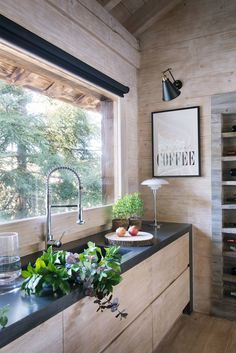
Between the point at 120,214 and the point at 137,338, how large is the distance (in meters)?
0.94

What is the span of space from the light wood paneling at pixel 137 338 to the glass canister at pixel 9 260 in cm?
61

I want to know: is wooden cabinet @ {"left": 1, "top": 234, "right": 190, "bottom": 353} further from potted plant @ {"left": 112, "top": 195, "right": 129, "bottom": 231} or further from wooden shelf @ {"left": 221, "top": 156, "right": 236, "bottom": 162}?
wooden shelf @ {"left": 221, "top": 156, "right": 236, "bottom": 162}

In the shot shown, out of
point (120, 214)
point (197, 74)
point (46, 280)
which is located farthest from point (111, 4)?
point (46, 280)

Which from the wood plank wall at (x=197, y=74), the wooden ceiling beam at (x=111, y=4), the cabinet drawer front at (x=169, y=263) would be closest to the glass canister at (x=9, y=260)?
the cabinet drawer front at (x=169, y=263)

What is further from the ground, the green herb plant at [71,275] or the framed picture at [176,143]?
the framed picture at [176,143]

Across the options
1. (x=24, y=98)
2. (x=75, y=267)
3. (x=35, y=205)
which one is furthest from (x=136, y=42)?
(x=75, y=267)

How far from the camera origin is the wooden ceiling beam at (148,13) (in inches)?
109

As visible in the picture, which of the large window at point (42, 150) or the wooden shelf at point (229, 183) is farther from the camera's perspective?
the wooden shelf at point (229, 183)

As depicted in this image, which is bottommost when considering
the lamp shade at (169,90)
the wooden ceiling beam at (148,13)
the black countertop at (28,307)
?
the black countertop at (28,307)

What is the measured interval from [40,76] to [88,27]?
65cm

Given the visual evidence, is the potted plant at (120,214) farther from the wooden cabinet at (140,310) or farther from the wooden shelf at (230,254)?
the wooden shelf at (230,254)

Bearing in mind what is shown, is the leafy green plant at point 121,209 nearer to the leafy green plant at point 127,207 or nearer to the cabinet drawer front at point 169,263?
the leafy green plant at point 127,207

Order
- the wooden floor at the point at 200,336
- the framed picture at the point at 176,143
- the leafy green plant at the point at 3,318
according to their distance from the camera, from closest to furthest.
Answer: the leafy green plant at the point at 3,318, the wooden floor at the point at 200,336, the framed picture at the point at 176,143

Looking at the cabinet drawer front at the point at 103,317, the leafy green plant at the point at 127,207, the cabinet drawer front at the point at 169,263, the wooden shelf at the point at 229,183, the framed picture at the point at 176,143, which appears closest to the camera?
the cabinet drawer front at the point at 103,317
